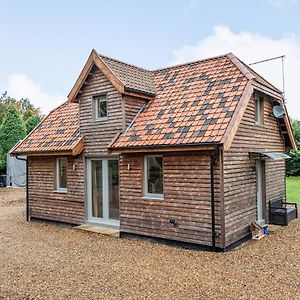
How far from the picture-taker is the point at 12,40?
2288cm

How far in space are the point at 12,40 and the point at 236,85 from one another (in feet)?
60.3

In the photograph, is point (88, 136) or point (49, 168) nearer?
point (88, 136)

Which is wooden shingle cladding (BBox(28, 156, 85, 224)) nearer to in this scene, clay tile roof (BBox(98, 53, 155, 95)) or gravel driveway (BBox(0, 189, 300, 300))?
gravel driveway (BBox(0, 189, 300, 300))

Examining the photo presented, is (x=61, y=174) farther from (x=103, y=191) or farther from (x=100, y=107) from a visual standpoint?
(x=100, y=107)

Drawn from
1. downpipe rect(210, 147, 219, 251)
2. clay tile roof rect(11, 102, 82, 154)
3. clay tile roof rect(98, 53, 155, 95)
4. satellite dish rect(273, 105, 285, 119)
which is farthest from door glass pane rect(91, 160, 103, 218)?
satellite dish rect(273, 105, 285, 119)

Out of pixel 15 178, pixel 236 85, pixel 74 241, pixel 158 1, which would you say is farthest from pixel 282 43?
pixel 15 178

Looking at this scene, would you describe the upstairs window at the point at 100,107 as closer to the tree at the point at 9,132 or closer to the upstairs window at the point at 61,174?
the upstairs window at the point at 61,174

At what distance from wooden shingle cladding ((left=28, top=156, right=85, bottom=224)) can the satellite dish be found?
725 cm

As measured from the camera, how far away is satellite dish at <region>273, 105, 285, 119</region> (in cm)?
1223

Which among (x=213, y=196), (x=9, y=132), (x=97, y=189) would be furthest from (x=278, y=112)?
(x=9, y=132)

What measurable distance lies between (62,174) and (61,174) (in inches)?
2.5

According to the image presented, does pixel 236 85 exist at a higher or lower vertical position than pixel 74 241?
higher

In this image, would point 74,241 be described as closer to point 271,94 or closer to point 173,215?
point 173,215

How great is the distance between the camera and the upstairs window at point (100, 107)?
11.8 meters
